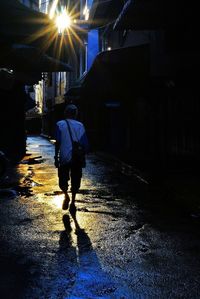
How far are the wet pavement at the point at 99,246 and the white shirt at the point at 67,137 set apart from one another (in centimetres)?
102

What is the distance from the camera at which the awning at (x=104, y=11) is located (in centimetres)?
2032

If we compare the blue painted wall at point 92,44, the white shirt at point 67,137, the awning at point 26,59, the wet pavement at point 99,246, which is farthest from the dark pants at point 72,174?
the blue painted wall at point 92,44

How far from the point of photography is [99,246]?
566cm

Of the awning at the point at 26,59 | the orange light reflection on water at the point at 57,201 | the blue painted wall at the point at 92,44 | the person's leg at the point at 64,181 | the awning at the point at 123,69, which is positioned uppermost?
the blue painted wall at the point at 92,44

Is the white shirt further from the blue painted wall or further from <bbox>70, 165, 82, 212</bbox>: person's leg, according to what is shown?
the blue painted wall

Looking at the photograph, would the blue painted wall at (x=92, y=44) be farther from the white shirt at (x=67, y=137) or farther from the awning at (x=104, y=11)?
the white shirt at (x=67, y=137)

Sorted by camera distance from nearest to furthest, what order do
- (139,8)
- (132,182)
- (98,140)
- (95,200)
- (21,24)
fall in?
(21,24)
(95,200)
(139,8)
(132,182)
(98,140)

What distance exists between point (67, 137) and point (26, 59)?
284 cm

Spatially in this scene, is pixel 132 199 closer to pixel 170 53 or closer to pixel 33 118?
pixel 170 53

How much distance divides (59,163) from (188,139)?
6347 mm

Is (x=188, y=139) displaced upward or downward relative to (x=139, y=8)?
downward

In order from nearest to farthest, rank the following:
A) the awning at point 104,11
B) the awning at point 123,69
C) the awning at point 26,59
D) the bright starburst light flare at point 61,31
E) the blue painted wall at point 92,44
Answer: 1. the bright starburst light flare at point 61,31
2. the awning at point 26,59
3. the awning at point 123,69
4. the awning at point 104,11
5. the blue painted wall at point 92,44

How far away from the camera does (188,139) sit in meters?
13.3

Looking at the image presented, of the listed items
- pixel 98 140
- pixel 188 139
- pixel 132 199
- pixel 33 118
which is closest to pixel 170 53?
pixel 188 139
